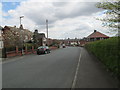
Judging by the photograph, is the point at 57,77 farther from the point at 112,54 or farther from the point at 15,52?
the point at 15,52

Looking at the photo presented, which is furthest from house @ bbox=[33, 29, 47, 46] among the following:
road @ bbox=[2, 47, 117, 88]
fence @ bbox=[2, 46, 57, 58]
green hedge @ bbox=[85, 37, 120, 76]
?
green hedge @ bbox=[85, 37, 120, 76]

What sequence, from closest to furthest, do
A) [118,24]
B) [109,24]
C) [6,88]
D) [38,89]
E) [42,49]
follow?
[38,89] < [6,88] < [118,24] < [109,24] < [42,49]

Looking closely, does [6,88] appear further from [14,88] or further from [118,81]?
[118,81]

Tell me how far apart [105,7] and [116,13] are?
0.82 meters

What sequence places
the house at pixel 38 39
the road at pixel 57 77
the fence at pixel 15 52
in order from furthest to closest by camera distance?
the house at pixel 38 39
the fence at pixel 15 52
the road at pixel 57 77

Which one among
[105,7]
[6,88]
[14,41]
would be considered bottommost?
[6,88]

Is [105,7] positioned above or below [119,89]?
above

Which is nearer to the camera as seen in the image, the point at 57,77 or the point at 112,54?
the point at 112,54

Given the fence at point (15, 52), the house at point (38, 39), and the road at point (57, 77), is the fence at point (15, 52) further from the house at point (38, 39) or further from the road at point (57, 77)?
the house at point (38, 39)

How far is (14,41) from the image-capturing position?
87.3ft

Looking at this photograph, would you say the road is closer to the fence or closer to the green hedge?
the green hedge

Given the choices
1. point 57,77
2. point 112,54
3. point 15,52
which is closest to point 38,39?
point 15,52

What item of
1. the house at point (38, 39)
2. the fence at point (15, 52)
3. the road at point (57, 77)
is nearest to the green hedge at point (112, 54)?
the road at point (57, 77)

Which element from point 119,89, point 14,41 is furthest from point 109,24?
point 14,41
